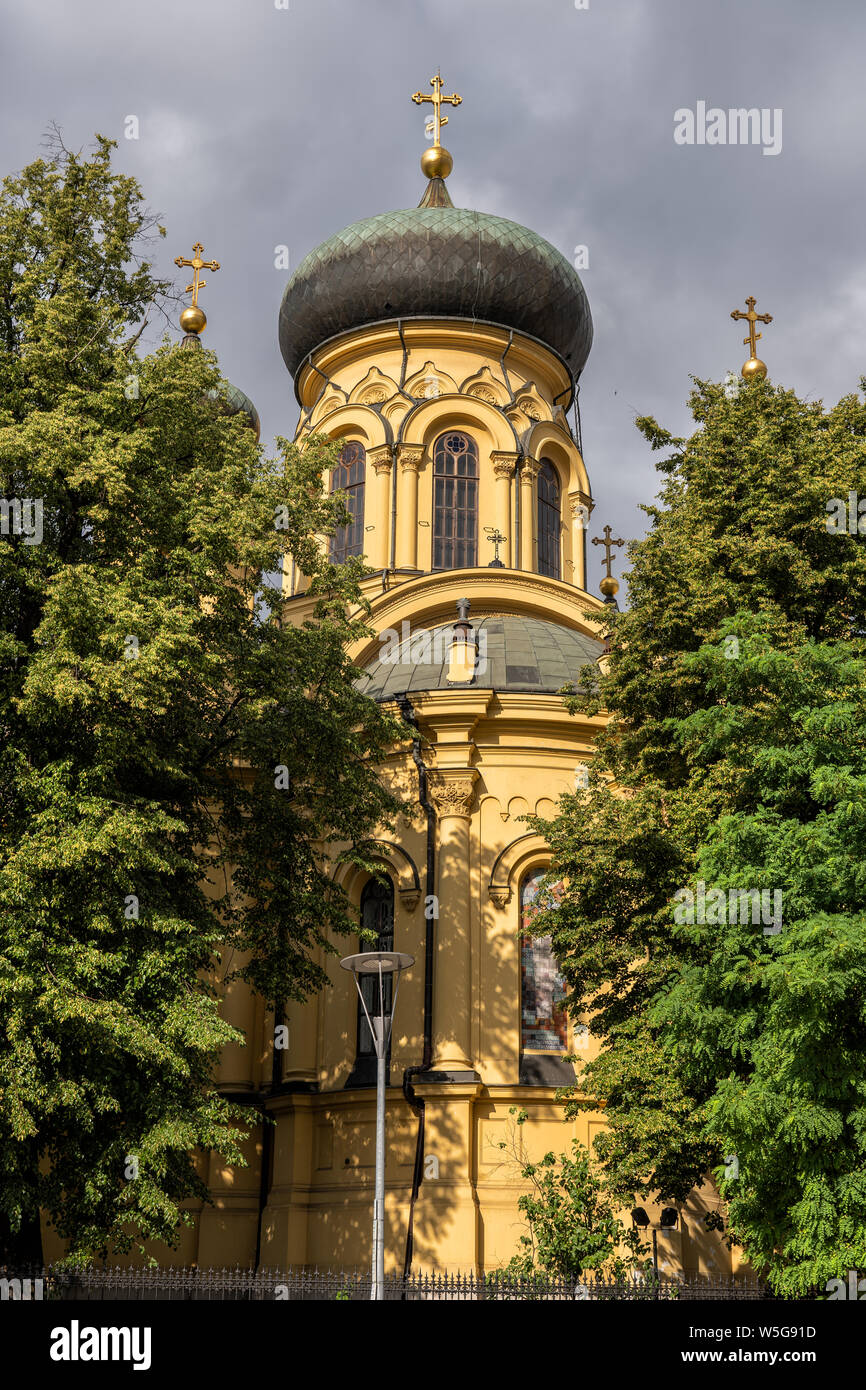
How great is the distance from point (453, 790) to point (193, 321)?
723 inches

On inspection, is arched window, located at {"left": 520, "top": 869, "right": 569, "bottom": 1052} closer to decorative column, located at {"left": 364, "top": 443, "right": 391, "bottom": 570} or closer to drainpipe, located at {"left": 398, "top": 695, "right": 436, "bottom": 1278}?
drainpipe, located at {"left": 398, "top": 695, "right": 436, "bottom": 1278}

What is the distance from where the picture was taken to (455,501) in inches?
1092

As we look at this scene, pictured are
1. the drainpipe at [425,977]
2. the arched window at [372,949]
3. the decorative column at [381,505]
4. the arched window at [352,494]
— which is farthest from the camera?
the arched window at [352,494]

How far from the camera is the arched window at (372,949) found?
64.7 ft

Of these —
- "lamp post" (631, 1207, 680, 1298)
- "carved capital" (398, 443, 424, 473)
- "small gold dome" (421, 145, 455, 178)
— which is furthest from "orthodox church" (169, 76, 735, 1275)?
"small gold dome" (421, 145, 455, 178)

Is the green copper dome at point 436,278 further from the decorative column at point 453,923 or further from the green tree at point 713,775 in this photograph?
the decorative column at point 453,923

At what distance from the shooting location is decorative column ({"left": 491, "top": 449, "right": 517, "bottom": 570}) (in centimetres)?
2717

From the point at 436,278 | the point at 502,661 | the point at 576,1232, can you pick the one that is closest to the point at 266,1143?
the point at 576,1232

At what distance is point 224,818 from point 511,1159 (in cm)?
581

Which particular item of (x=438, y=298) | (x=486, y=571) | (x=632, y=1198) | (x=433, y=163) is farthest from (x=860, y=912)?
(x=433, y=163)

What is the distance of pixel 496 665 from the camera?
21734 mm

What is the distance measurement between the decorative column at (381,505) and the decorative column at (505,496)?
81.7 inches

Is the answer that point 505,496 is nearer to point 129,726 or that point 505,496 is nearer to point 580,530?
point 580,530

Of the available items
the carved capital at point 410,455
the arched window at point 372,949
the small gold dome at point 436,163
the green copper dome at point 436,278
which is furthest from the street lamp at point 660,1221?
the small gold dome at point 436,163
